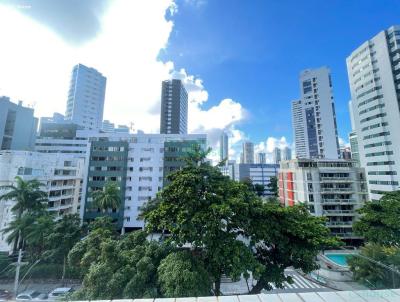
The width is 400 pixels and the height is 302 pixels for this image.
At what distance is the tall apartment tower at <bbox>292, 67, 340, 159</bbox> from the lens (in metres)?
97.0

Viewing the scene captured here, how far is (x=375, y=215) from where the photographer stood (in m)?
29.1

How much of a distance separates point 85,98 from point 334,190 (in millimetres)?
129370

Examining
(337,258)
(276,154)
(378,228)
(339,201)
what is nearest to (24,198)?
(378,228)

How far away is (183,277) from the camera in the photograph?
36.0ft

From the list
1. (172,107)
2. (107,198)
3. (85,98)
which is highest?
(85,98)

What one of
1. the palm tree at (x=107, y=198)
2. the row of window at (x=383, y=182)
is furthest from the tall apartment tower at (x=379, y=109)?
the palm tree at (x=107, y=198)

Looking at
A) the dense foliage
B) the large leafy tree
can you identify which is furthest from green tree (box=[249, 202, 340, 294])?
the dense foliage

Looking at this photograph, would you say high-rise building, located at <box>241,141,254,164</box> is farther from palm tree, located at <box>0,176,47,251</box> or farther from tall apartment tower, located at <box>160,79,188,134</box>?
palm tree, located at <box>0,176,47,251</box>

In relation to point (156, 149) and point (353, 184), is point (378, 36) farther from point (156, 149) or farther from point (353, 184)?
point (156, 149)

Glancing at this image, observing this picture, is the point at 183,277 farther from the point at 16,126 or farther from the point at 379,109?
the point at 16,126

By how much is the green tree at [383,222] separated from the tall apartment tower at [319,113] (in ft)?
230

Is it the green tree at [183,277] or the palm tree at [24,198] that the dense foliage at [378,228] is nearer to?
the green tree at [183,277]

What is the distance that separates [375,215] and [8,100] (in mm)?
94410

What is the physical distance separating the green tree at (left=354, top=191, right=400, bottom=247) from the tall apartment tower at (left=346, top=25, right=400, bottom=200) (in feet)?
56.4
